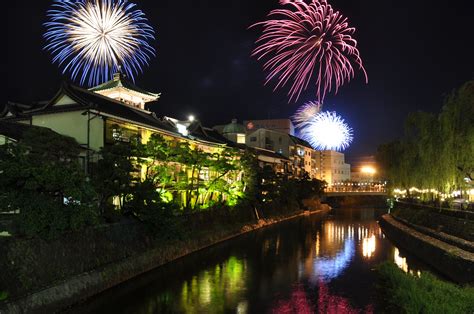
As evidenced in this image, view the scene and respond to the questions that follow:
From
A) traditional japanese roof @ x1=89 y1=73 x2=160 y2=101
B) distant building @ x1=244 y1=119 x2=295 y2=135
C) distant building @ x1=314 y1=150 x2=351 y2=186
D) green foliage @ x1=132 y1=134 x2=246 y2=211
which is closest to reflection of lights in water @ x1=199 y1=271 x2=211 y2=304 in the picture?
green foliage @ x1=132 y1=134 x2=246 y2=211

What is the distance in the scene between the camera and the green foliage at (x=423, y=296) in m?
12.5

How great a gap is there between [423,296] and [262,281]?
8.92 meters

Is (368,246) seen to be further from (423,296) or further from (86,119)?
(86,119)

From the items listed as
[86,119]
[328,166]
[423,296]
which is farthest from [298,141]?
[423,296]

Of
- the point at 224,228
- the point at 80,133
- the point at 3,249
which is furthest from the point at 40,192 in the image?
the point at 224,228

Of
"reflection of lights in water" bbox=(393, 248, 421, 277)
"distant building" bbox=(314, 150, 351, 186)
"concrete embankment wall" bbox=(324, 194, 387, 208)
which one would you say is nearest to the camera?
"reflection of lights in water" bbox=(393, 248, 421, 277)

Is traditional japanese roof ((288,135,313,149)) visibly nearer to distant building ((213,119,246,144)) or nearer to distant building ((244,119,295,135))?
distant building ((244,119,295,135))

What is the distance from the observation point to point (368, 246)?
1300 inches

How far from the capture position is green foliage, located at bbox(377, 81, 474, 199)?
23.5 metres

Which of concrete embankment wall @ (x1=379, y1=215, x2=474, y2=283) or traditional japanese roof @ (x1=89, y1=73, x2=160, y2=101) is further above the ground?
traditional japanese roof @ (x1=89, y1=73, x2=160, y2=101)

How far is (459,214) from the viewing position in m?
25.2

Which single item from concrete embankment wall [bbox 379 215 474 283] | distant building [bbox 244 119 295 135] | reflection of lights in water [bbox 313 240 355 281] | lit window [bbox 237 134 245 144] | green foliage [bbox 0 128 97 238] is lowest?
reflection of lights in water [bbox 313 240 355 281]

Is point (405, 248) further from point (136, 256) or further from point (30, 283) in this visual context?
point (30, 283)

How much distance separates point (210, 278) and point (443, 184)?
15811mm
